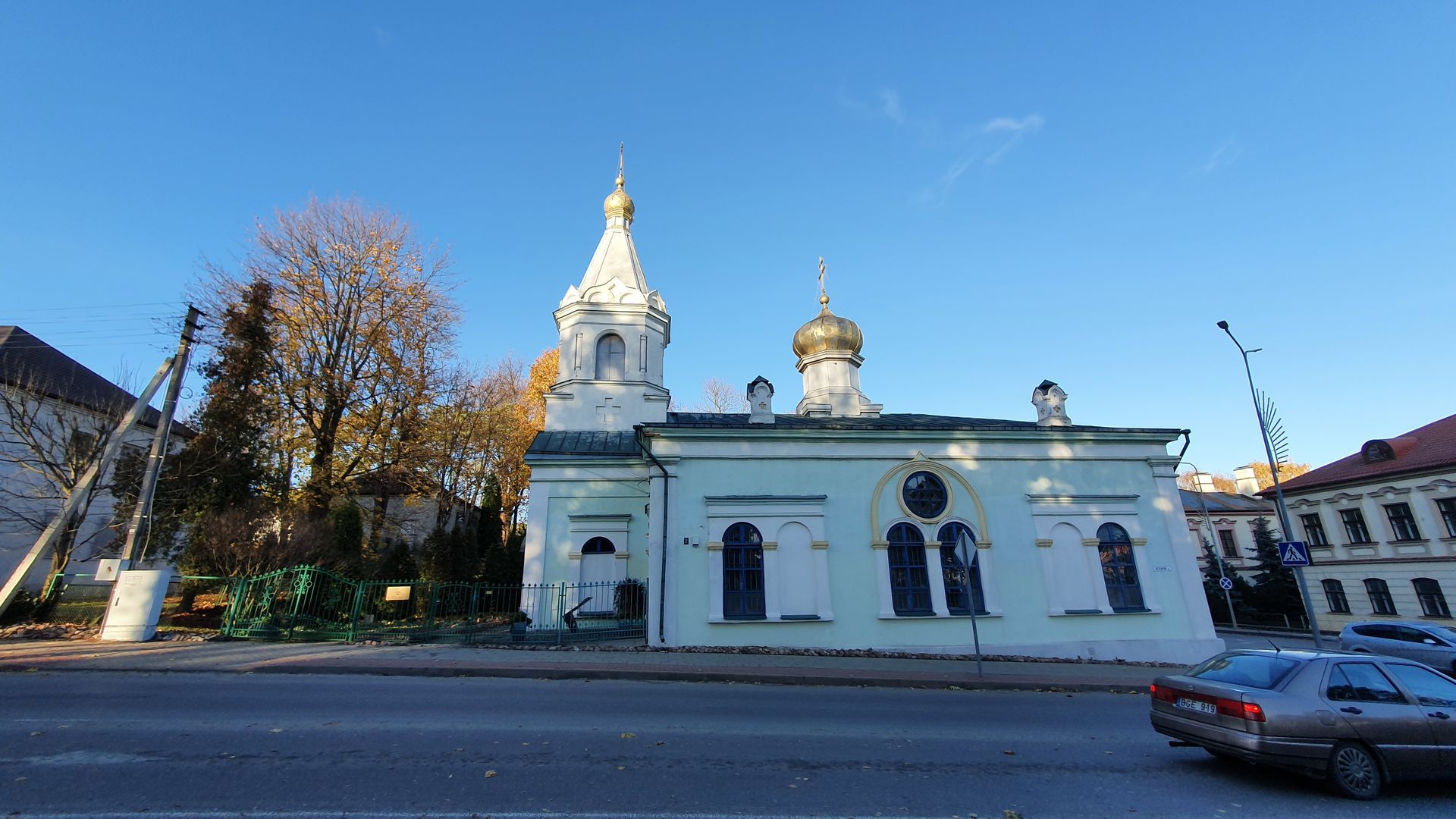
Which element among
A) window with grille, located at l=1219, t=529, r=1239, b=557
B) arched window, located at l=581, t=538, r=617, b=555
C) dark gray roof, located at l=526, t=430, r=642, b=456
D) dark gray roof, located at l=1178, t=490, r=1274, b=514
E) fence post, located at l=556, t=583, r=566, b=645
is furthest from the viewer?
dark gray roof, located at l=1178, t=490, r=1274, b=514

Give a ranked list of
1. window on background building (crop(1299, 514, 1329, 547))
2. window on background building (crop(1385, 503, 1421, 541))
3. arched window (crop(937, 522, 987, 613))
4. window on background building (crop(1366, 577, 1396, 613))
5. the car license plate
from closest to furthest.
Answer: the car license plate < arched window (crop(937, 522, 987, 613)) < window on background building (crop(1385, 503, 1421, 541)) < window on background building (crop(1366, 577, 1396, 613)) < window on background building (crop(1299, 514, 1329, 547))

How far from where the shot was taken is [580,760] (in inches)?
230

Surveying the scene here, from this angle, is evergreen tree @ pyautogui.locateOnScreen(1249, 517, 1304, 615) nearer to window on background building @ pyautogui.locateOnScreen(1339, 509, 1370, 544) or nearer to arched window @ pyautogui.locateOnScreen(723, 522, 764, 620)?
window on background building @ pyautogui.locateOnScreen(1339, 509, 1370, 544)

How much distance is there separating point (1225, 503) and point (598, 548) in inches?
1729

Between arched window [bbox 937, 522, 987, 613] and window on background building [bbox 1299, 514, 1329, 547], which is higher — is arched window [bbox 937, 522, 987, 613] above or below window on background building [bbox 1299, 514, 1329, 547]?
below

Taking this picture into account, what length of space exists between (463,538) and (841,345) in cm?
1917

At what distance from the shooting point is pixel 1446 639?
16.6 m

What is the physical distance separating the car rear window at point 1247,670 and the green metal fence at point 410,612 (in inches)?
485

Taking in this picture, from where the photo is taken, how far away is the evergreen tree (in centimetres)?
3183

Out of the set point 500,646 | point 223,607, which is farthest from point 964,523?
point 223,607

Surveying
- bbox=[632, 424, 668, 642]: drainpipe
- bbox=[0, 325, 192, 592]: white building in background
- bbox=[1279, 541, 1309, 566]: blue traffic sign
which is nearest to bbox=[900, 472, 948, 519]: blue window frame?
bbox=[632, 424, 668, 642]: drainpipe

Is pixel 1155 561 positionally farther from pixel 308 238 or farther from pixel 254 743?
pixel 308 238

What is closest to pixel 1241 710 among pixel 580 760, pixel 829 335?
pixel 580 760

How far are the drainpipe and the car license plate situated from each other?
35.6 feet
